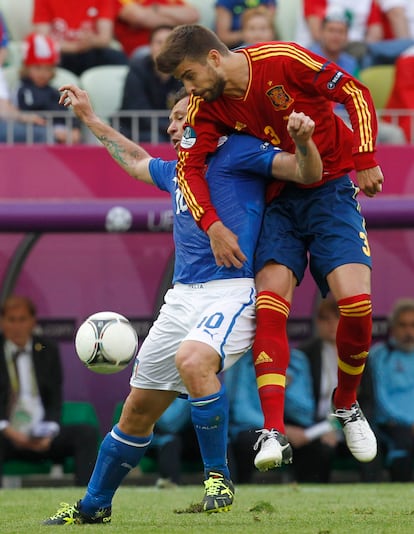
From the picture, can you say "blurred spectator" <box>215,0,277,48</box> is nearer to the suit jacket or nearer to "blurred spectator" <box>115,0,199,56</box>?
"blurred spectator" <box>115,0,199,56</box>

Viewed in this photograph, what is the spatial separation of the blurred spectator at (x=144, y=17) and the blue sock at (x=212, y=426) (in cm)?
721

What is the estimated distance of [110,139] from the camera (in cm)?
714

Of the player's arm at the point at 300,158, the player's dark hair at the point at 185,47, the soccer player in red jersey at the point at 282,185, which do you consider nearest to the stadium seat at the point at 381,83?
the soccer player in red jersey at the point at 282,185

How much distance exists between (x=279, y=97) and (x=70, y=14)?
692 centimetres

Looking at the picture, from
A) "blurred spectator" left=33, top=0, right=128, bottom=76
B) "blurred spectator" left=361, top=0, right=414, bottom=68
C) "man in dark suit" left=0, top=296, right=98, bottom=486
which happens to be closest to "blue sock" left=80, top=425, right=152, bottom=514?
"man in dark suit" left=0, top=296, right=98, bottom=486

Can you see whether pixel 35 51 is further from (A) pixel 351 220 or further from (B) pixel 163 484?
(A) pixel 351 220

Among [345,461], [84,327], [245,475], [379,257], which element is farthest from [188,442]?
[84,327]

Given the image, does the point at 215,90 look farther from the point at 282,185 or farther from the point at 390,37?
the point at 390,37

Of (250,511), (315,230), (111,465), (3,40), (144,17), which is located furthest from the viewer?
(144,17)

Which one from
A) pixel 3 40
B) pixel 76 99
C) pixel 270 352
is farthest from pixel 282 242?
pixel 3 40

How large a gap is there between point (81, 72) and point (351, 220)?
22.2 feet

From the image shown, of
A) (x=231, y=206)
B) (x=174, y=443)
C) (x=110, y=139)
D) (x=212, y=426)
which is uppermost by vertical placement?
(x=110, y=139)

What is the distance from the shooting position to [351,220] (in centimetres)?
662

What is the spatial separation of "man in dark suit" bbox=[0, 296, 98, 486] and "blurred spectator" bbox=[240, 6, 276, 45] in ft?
11.0
